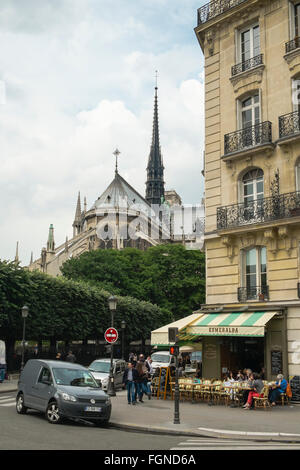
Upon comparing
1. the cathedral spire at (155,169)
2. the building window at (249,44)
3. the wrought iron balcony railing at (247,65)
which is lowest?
the wrought iron balcony railing at (247,65)

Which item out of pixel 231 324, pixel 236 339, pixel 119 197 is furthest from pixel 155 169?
pixel 231 324

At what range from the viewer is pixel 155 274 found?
64.4 meters

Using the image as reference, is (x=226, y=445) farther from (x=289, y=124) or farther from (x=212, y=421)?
(x=289, y=124)

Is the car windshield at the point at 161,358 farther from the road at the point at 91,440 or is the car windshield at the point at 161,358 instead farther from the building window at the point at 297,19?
the building window at the point at 297,19

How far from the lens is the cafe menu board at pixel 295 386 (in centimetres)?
1912

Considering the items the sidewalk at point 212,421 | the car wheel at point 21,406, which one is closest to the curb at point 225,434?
the sidewalk at point 212,421

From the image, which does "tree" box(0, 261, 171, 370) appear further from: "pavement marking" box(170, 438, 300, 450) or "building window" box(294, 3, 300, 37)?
"pavement marking" box(170, 438, 300, 450)

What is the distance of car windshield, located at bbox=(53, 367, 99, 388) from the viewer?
14961mm

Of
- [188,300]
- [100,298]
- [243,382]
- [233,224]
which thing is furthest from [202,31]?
[188,300]

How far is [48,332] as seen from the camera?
35.7 metres

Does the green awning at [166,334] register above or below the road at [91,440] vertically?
above

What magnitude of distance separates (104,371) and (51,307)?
38.0 ft

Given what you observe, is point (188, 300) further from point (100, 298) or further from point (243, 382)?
point (243, 382)

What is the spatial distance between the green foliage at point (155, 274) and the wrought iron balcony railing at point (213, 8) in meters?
39.6
